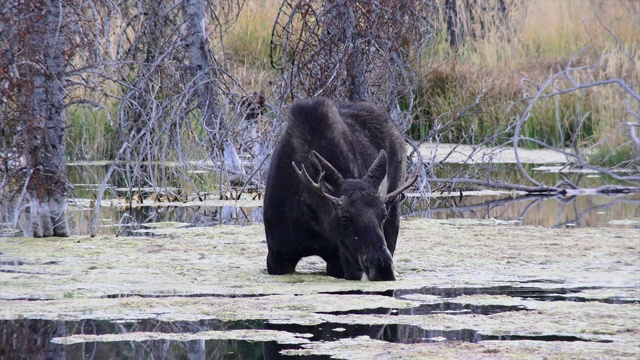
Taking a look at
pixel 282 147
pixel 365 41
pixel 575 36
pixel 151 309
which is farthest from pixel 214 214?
pixel 575 36

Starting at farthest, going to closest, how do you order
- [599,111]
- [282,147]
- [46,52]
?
[599,111] < [46,52] < [282,147]

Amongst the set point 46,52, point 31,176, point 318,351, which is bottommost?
point 318,351

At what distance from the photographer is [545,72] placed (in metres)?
18.2

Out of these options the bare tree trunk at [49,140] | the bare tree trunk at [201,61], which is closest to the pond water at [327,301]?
the bare tree trunk at [49,140]

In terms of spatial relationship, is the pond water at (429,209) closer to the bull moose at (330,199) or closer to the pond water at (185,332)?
the bull moose at (330,199)

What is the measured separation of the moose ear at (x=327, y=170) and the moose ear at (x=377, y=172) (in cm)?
18

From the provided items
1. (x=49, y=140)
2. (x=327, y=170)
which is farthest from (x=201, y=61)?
(x=327, y=170)

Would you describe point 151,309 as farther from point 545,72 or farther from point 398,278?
point 545,72

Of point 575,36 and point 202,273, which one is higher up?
point 575,36

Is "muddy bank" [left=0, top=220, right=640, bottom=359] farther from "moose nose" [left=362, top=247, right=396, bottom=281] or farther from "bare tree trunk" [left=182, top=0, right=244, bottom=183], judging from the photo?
"bare tree trunk" [left=182, top=0, right=244, bottom=183]

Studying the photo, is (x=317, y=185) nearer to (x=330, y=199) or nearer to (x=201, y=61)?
(x=330, y=199)

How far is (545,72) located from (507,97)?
129 centimetres

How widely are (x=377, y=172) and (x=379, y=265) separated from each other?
0.68 meters

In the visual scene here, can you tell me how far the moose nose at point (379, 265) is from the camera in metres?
6.86
